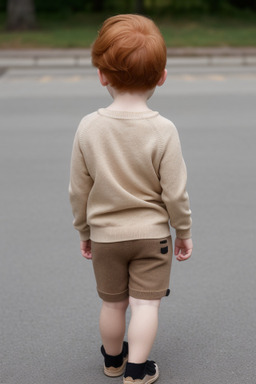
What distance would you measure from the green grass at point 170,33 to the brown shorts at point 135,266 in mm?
14059

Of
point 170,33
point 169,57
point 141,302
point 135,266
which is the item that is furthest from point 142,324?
point 170,33

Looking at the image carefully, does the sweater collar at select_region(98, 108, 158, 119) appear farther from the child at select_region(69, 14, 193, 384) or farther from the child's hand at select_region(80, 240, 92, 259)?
the child's hand at select_region(80, 240, 92, 259)

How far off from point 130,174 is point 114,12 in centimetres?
2622

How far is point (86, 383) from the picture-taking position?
3.00 m

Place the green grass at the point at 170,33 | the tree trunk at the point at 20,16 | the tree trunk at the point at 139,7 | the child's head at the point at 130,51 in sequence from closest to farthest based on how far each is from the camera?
the child's head at the point at 130,51 → the green grass at the point at 170,33 → the tree trunk at the point at 20,16 → the tree trunk at the point at 139,7

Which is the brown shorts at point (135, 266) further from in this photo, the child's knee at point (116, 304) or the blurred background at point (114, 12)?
the blurred background at point (114, 12)

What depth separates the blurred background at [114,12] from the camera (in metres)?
17.4

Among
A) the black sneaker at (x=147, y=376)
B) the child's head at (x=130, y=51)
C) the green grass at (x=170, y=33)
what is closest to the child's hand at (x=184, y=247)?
the black sneaker at (x=147, y=376)

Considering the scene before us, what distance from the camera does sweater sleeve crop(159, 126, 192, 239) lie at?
2584 millimetres

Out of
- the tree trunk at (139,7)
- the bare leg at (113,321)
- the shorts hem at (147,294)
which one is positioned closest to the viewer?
the shorts hem at (147,294)

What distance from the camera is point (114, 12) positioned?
28.0m

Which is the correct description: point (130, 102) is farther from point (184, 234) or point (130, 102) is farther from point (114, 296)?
point (114, 296)

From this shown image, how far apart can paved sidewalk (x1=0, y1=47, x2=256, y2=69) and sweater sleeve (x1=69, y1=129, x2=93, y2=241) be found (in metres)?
11.9

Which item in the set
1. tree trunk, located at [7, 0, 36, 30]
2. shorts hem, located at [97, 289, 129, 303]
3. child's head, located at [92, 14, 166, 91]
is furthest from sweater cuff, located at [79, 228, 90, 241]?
tree trunk, located at [7, 0, 36, 30]
